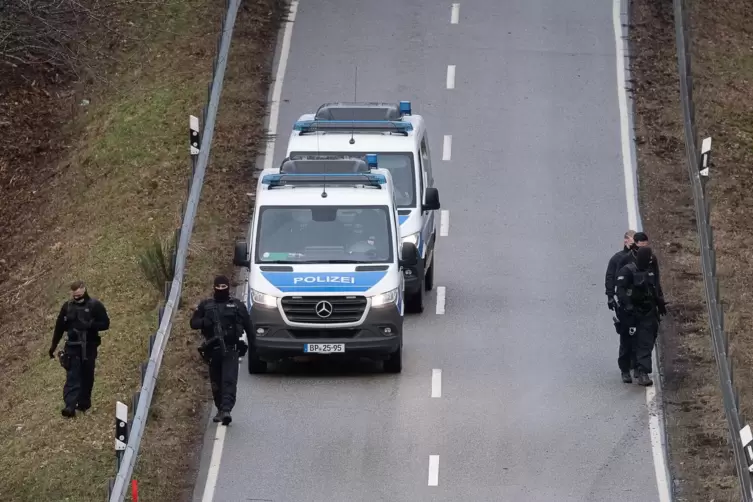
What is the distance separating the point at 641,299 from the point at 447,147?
441 inches

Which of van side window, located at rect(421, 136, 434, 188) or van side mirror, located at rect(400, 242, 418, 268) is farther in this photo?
van side window, located at rect(421, 136, 434, 188)

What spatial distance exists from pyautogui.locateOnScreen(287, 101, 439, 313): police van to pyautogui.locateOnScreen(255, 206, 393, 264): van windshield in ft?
5.95

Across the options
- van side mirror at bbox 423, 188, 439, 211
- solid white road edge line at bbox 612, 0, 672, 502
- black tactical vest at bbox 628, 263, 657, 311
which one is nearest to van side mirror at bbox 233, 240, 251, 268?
van side mirror at bbox 423, 188, 439, 211

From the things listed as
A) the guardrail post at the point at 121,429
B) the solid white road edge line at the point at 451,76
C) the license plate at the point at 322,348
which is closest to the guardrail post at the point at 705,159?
the solid white road edge line at the point at 451,76

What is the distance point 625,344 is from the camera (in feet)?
68.1

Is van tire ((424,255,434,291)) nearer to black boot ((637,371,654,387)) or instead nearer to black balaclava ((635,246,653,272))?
black boot ((637,371,654,387))

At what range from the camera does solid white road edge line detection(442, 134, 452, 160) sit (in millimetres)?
30719

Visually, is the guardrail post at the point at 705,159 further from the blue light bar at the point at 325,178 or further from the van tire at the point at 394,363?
the van tire at the point at 394,363

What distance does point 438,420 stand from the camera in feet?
64.5

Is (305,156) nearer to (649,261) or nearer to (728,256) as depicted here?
(649,261)

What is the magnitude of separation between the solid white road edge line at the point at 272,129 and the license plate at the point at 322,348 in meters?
1.60

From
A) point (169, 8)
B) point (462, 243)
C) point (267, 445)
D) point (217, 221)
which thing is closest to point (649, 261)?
point (267, 445)

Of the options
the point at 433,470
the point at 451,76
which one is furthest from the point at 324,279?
the point at 451,76

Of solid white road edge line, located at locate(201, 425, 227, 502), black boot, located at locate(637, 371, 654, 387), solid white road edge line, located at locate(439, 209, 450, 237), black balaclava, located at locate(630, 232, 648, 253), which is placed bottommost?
solid white road edge line, located at locate(201, 425, 227, 502)
